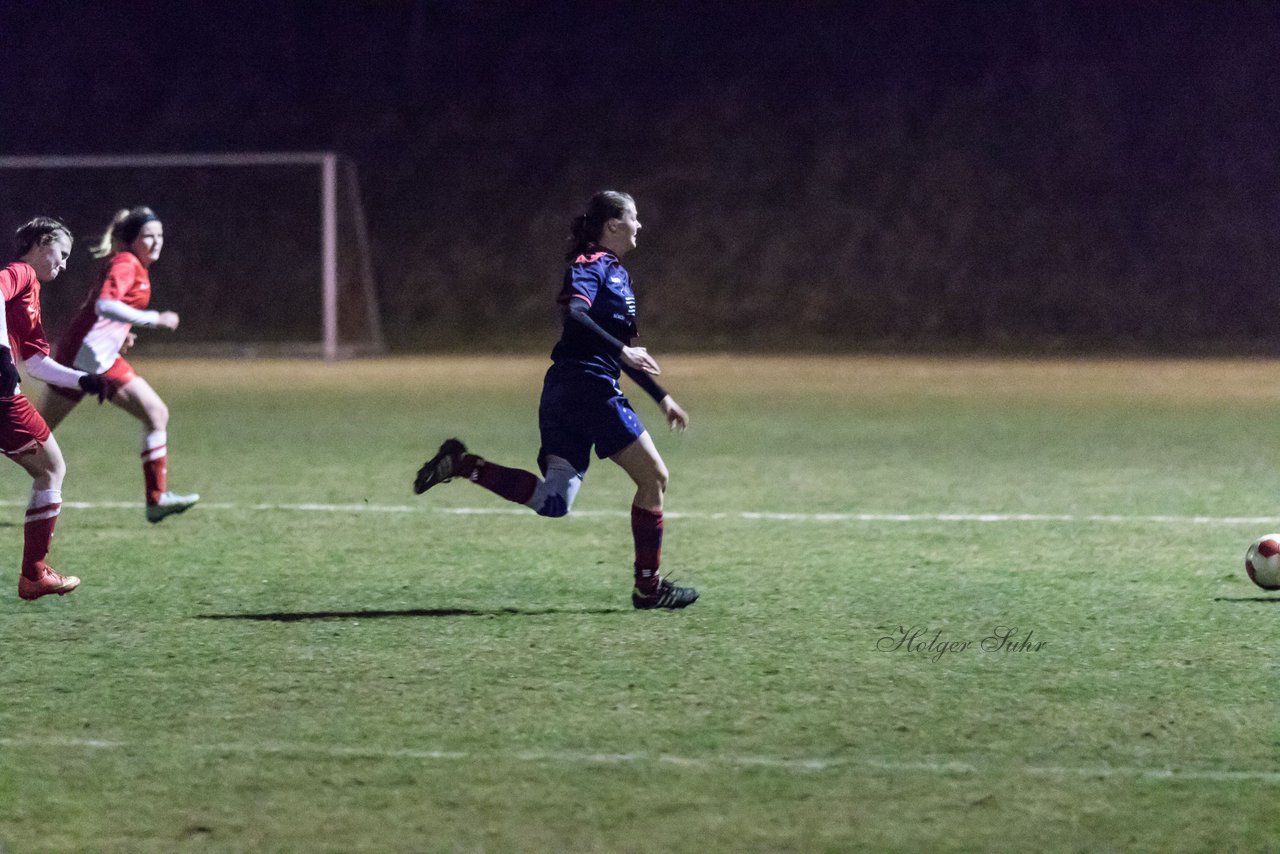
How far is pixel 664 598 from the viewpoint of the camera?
244 inches

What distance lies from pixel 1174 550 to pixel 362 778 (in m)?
4.68

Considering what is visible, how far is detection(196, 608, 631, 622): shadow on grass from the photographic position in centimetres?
604

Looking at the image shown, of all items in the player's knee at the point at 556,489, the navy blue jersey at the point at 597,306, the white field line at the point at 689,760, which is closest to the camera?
the white field line at the point at 689,760

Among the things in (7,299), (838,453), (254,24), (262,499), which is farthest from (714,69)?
(7,299)

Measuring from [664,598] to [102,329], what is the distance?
3.65m

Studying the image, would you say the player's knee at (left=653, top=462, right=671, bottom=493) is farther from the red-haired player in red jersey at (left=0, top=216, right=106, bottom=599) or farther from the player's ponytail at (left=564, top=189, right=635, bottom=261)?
the red-haired player in red jersey at (left=0, top=216, right=106, bottom=599)

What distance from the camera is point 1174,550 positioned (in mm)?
7516

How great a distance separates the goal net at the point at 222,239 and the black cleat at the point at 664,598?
17617 millimetres

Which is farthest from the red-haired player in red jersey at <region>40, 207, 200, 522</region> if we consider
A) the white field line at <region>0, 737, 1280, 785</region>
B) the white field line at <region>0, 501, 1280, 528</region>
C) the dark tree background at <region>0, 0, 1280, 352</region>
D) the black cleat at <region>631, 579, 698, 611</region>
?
the dark tree background at <region>0, 0, 1280, 352</region>

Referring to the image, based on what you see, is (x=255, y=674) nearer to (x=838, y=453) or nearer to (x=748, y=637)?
(x=748, y=637)

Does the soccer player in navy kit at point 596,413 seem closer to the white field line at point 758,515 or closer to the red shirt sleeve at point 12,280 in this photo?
the red shirt sleeve at point 12,280

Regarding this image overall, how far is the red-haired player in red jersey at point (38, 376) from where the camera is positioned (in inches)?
239

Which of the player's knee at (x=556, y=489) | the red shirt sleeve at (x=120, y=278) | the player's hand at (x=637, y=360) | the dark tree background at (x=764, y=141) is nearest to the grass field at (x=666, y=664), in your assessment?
the player's knee at (x=556, y=489)
